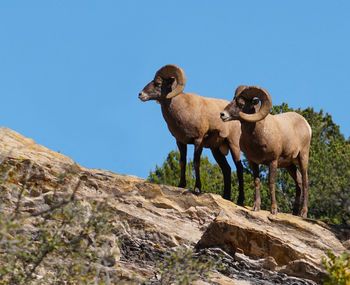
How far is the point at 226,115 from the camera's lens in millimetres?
14430

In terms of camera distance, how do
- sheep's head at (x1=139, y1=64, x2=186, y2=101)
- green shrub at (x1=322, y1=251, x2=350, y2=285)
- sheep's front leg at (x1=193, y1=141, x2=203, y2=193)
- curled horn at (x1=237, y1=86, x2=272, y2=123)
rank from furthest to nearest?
sheep's head at (x1=139, y1=64, x2=186, y2=101)
sheep's front leg at (x1=193, y1=141, x2=203, y2=193)
curled horn at (x1=237, y1=86, x2=272, y2=123)
green shrub at (x1=322, y1=251, x2=350, y2=285)

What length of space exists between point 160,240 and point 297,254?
260cm

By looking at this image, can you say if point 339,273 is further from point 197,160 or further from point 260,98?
point 197,160

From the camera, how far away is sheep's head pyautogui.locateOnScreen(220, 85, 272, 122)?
14.4 m

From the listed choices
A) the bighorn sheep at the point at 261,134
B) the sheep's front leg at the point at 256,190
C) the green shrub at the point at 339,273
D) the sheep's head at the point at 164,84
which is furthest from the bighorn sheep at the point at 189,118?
the green shrub at the point at 339,273

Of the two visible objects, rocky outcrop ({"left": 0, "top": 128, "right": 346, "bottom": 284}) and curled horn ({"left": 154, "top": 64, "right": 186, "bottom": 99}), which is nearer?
rocky outcrop ({"left": 0, "top": 128, "right": 346, "bottom": 284})

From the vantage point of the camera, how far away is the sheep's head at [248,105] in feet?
47.3

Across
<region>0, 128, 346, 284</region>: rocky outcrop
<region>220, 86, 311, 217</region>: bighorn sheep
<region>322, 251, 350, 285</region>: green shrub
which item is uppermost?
<region>220, 86, 311, 217</region>: bighorn sheep

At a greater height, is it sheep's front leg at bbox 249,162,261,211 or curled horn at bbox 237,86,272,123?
curled horn at bbox 237,86,272,123

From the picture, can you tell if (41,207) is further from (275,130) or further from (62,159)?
(275,130)

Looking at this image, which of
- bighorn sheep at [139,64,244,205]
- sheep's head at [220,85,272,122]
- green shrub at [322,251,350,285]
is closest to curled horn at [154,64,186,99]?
bighorn sheep at [139,64,244,205]

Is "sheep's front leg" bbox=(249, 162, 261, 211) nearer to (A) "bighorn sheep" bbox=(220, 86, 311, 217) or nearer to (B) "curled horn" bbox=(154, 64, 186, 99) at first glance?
(A) "bighorn sheep" bbox=(220, 86, 311, 217)

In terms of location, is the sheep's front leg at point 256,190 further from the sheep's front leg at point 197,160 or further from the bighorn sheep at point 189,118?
the sheep's front leg at point 197,160

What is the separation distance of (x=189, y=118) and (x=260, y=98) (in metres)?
1.79
